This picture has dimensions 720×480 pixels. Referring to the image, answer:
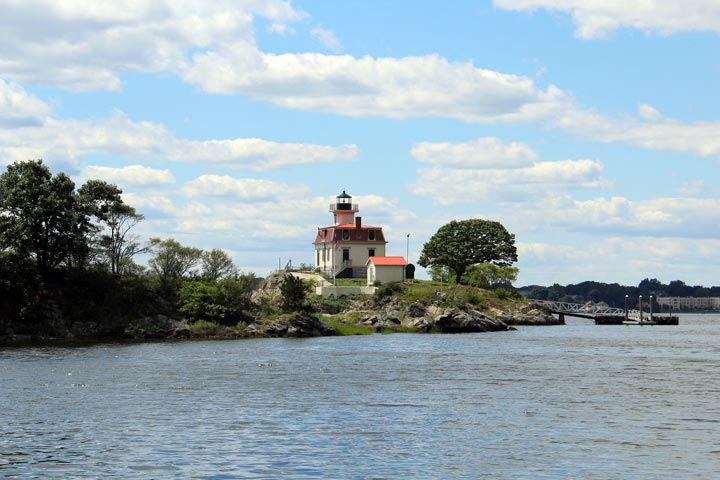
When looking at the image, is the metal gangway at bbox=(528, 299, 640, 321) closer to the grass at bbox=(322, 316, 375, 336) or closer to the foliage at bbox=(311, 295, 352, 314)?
the foliage at bbox=(311, 295, 352, 314)

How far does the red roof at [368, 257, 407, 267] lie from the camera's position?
138 m

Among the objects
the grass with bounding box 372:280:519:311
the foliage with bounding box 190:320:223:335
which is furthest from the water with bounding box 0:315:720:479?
the grass with bounding box 372:280:519:311

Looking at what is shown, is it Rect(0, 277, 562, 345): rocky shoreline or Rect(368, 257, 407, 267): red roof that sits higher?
Rect(368, 257, 407, 267): red roof

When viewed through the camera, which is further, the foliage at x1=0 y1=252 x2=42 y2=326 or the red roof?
the red roof

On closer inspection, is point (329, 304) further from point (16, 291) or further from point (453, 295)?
point (16, 291)

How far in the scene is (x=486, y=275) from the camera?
150750mm

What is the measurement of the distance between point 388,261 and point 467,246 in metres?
22.7

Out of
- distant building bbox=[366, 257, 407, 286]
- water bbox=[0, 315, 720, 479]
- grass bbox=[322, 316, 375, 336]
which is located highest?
distant building bbox=[366, 257, 407, 286]

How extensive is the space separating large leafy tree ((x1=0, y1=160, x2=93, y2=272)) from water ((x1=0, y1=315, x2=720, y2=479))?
29.2 m

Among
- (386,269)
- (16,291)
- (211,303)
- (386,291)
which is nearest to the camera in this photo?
(16,291)

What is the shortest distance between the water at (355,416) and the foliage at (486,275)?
75.8 metres

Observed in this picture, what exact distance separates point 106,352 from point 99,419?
37.0 metres

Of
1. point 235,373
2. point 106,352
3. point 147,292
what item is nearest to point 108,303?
point 147,292

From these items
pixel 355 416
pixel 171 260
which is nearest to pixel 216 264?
pixel 171 260
